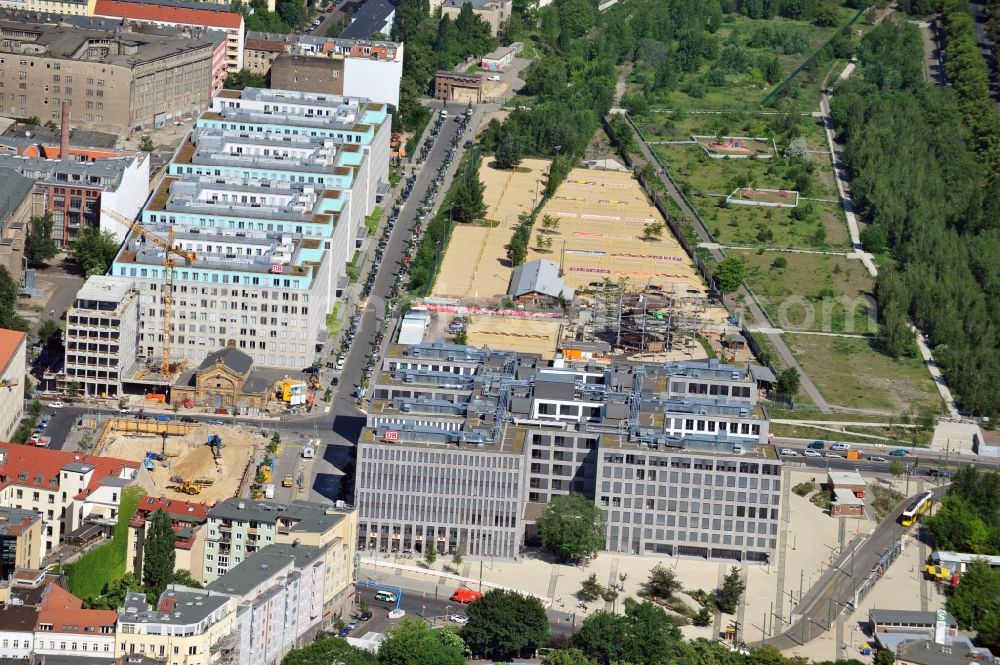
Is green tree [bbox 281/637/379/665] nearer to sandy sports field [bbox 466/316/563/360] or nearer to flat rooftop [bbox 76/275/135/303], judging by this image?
flat rooftop [bbox 76/275/135/303]

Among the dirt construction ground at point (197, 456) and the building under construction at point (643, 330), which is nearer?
the dirt construction ground at point (197, 456)

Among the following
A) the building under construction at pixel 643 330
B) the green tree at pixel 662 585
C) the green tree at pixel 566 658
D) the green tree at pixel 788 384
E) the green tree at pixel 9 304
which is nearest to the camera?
the green tree at pixel 566 658

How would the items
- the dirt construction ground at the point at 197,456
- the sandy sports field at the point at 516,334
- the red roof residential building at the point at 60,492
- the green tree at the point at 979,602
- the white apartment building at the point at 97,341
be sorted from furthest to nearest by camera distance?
the sandy sports field at the point at 516,334 → the white apartment building at the point at 97,341 → the dirt construction ground at the point at 197,456 → the green tree at the point at 979,602 → the red roof residential building at the point at 60,492

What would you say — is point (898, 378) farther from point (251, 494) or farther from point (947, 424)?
point (251, 494)

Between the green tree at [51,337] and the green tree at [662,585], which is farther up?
the green tree at [51,337]

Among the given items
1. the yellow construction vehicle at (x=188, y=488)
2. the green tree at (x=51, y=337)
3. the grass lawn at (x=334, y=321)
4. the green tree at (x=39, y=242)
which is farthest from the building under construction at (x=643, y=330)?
the green tree at (x=39, y=242)

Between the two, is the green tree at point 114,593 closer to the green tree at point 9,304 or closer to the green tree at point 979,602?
the green tree at point 9,304

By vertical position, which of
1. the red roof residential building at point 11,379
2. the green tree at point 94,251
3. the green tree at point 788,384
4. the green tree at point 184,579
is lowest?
the green tree at point 184,579

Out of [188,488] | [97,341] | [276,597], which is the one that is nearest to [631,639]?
[276,597]
